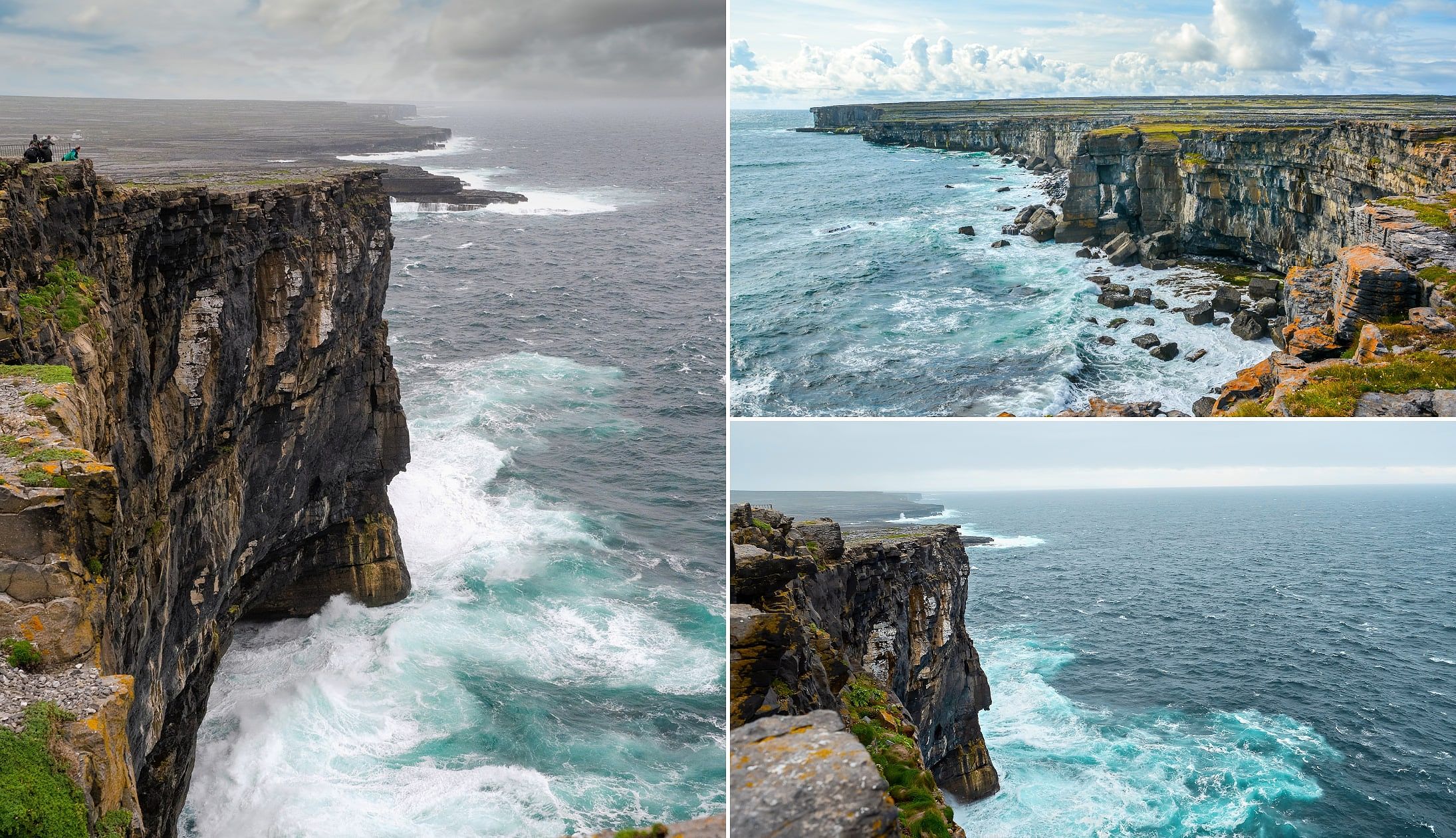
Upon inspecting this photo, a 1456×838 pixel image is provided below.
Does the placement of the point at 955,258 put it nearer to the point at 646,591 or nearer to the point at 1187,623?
the point at 646,591

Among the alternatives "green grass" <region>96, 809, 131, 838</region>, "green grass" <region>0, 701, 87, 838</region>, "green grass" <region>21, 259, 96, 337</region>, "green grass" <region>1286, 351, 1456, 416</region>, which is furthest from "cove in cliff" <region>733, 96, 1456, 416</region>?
"green grass" <region>21, 259, 96, 337</region>

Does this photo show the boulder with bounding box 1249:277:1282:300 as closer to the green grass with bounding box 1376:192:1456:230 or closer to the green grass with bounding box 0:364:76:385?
the green grass with bounding box 1376:192:1456:230

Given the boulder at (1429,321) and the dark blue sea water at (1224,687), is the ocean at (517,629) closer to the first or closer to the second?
the dark blue sea water at (1224,687)

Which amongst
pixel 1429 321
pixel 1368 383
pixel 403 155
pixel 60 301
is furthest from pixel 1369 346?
pixel 403 155

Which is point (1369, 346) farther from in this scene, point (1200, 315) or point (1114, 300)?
point (1114, 300)

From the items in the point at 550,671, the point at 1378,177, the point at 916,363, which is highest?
the point at 1378,177

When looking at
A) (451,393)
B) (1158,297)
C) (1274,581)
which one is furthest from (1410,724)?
(451,393)

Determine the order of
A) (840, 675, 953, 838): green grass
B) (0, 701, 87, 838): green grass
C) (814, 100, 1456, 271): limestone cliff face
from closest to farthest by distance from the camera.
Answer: (0, 701, 87, 838): green grass → (840, 675, 953, 838): green grass → (814, 100, 1456, 271): limestone cliff face
